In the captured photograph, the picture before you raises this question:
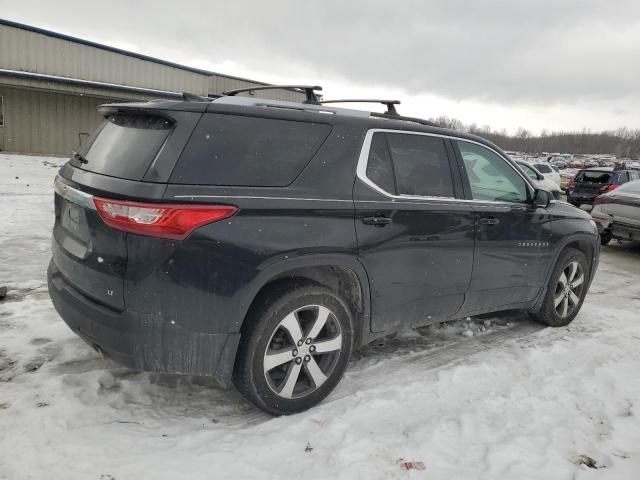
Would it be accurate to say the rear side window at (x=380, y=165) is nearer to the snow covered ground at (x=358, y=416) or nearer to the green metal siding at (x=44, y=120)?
the snow covered ground at (x=358, y=416)

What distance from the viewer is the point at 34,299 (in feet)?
14.8

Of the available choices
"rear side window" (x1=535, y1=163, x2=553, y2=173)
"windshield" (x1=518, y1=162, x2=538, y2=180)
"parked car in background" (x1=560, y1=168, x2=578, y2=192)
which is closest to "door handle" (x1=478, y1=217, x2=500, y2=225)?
"windshield" (x1=518, y1=162, x2=538, y2=180)

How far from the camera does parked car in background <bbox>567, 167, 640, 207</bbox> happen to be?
49.3 ft

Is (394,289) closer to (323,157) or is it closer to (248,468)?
(323,157)

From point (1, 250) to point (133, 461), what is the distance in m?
4.76

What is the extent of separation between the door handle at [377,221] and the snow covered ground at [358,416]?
3.72 ft

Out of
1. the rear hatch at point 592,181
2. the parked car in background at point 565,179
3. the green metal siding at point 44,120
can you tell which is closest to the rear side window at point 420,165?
the rear hatch at point 592,181

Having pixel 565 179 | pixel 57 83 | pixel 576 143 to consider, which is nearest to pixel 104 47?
pixel 57 83

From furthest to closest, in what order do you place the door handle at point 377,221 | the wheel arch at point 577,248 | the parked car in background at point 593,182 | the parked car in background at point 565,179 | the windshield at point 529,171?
the parked car in background at point 565,179
the parked car in background at point 593,182
the windshield at point 529,171
the wheel arch at point 577,248
the door handle at point 377,221

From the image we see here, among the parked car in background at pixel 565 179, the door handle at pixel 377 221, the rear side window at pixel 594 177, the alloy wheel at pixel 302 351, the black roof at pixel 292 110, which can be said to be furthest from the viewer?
the parked car in background at pixel 565 179

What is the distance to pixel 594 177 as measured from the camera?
15.5 meters

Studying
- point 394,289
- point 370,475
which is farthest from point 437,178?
point 370,475

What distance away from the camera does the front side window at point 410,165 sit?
324 centimetres

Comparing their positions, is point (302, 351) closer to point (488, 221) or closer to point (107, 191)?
point (107, 191)
